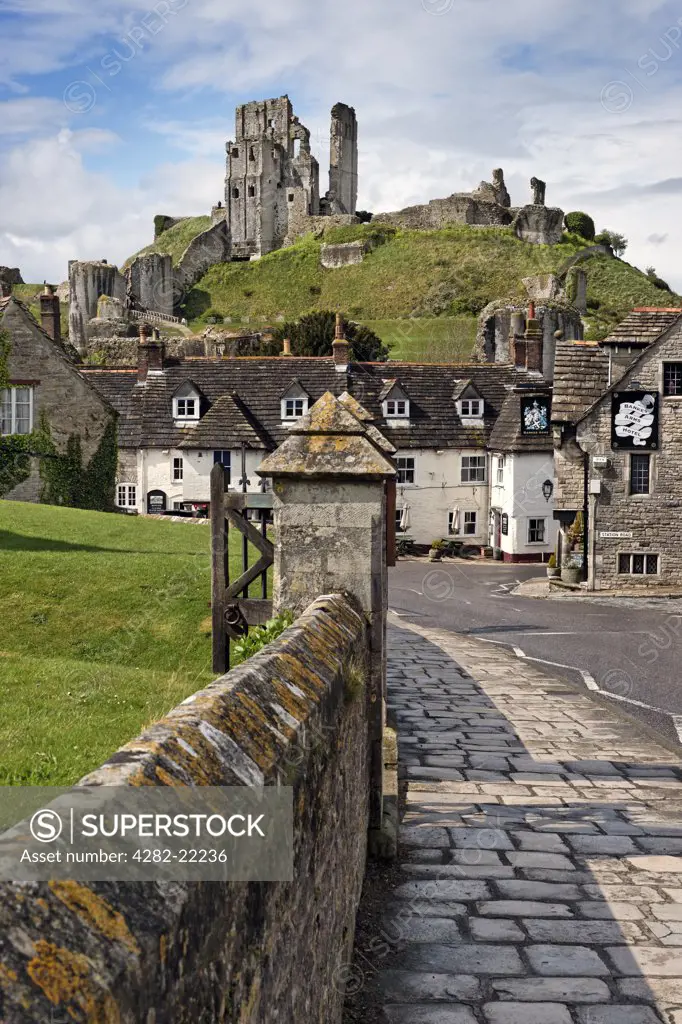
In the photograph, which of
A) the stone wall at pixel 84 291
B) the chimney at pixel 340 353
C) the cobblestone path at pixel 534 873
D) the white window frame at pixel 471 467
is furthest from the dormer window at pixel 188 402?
the stone wall at pixel 84 291

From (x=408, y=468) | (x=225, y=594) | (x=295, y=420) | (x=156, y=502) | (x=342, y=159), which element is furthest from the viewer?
(x=342, y=159)

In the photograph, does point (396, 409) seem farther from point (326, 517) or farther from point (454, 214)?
point (454, 214)

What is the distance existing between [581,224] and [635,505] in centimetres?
8316

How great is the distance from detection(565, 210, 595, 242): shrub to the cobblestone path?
103244mm

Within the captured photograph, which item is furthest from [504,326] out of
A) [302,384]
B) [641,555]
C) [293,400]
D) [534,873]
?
[534,873]

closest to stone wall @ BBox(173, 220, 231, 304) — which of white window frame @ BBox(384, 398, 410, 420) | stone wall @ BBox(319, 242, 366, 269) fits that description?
stone wall @ BBox(319, 242, 366, 269)

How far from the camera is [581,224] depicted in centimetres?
10900

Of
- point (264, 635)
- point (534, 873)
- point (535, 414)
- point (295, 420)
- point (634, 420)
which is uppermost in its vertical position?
point (535, 414)

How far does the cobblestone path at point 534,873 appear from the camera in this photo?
18.9 ft

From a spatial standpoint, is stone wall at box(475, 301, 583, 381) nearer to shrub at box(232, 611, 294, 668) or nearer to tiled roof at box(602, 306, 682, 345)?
tiled roof at box(602, 306, 682, 345)

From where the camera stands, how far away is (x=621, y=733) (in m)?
12.6

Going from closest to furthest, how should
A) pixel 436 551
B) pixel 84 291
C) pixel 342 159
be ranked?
pixel 436 551
pixel 84 291
pixel 342 159

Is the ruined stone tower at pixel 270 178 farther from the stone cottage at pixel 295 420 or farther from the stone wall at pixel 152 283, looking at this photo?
the stone cottage at pixel 295 420

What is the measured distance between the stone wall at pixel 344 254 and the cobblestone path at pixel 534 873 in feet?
310
